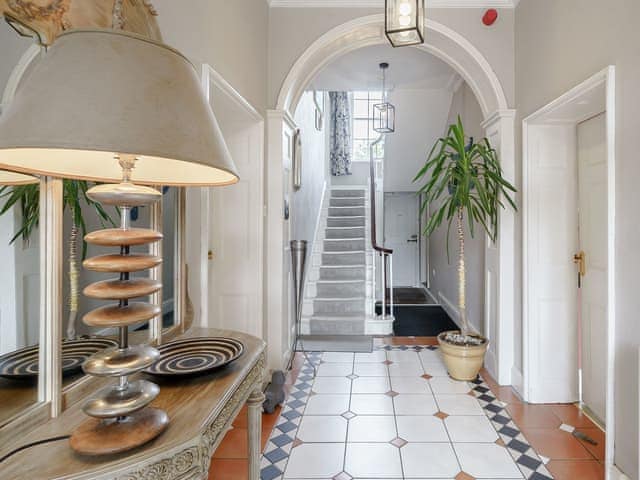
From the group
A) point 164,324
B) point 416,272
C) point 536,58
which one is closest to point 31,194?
point 164,324

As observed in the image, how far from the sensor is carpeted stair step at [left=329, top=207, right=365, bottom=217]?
6.84 meters

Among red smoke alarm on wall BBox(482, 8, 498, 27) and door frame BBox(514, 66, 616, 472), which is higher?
red smoke alarm on wall BBox(482, 8, 498, 27)

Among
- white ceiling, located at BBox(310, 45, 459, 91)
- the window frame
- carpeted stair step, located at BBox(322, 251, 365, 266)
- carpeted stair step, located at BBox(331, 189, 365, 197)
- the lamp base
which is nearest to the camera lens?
the lamp base

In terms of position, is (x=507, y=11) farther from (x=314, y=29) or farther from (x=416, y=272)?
(x=416, y=272)

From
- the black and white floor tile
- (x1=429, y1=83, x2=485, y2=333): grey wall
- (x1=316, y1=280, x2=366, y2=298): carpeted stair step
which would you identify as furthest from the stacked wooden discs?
→ (x1=316, y1=280, x2=366, y2=298): carpeted stair step

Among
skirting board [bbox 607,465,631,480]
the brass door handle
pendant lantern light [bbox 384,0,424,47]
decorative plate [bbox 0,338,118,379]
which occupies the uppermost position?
pendant lantern light [bbox 384,0,424,47]

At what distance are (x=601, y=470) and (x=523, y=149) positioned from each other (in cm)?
202

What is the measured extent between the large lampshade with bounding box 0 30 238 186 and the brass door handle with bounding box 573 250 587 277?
2653mm

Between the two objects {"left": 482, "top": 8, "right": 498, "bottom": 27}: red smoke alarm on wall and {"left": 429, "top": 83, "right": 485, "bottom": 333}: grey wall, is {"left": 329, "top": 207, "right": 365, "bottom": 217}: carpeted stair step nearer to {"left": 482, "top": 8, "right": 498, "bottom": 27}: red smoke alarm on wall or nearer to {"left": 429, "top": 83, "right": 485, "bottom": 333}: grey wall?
{"left": 429, "top": 83, "right": 485, "bottom": 333}: grey wall

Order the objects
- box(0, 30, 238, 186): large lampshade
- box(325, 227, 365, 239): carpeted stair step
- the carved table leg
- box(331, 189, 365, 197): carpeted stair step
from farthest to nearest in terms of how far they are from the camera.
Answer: box(331, 189, 365, 197): carpeted stair step, box(325, 227, 365, 239): carpeted stair step, the carved table leg, box(0, 30, 238, 186): large lampshade

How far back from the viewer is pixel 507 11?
117 inches

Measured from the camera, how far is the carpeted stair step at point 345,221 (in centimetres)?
650

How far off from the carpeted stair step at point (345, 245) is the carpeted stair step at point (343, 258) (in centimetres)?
26

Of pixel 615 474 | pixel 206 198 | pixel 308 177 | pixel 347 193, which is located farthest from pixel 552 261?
pixel 347 193
